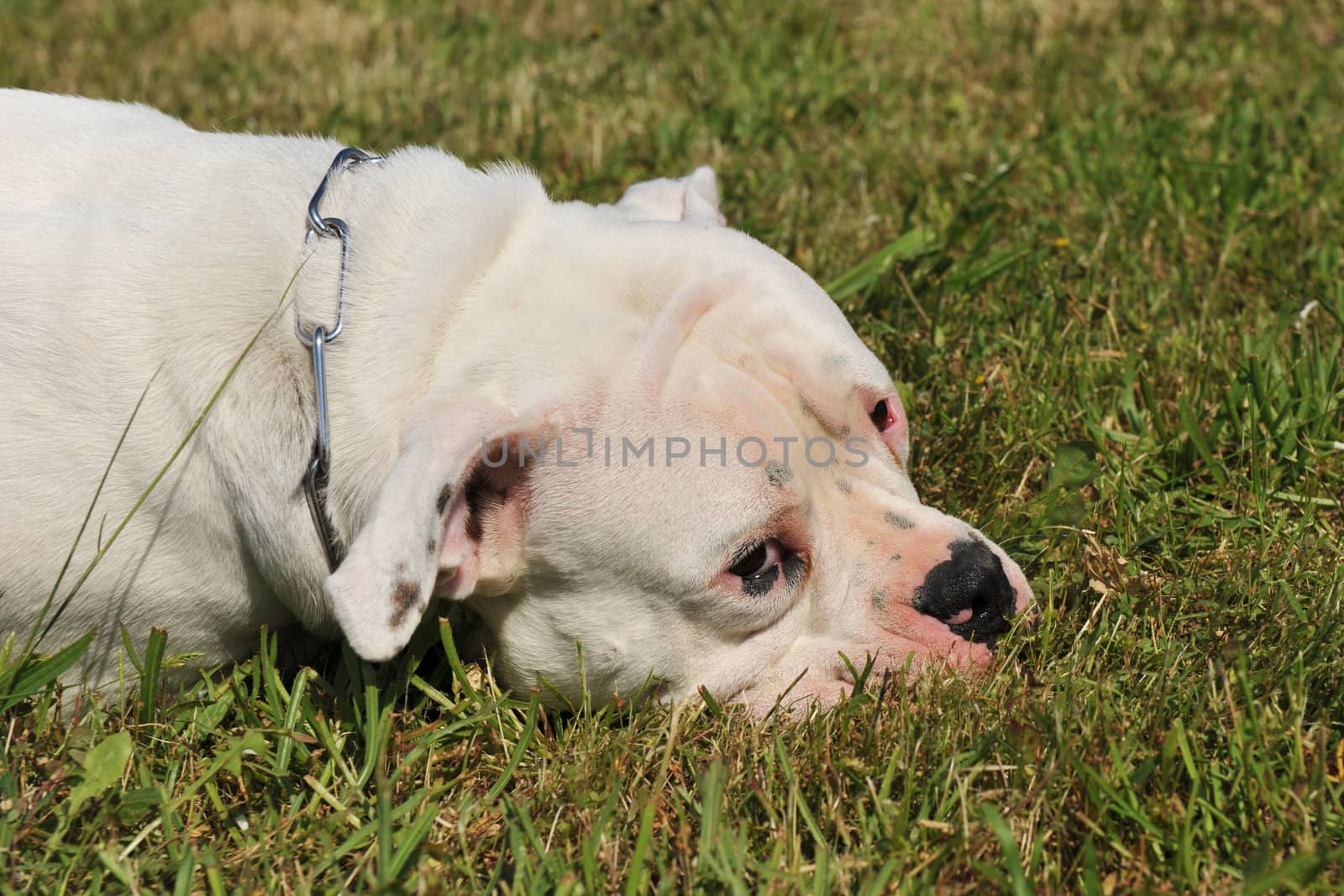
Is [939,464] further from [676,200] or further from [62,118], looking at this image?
[62,118]

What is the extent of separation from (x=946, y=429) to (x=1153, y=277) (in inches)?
50.1

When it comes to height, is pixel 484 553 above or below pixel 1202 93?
below

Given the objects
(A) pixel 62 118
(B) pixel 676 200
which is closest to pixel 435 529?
(B) pixel 676 200

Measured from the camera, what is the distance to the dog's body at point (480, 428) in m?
2.76

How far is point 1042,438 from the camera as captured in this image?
13.0ft

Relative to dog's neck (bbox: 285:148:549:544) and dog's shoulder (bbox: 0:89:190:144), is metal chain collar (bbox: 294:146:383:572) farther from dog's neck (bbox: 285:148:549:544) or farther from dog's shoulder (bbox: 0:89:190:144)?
dog's shoulder (bbox: 0:89:190:144)

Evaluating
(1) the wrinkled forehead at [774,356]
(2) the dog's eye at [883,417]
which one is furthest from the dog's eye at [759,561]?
(2) the dog's eye at [883,417]

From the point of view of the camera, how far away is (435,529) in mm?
2512

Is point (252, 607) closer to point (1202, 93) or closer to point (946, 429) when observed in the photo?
point (946, 429)

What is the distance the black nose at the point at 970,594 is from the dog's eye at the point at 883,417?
346mm

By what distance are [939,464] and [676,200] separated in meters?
1.12

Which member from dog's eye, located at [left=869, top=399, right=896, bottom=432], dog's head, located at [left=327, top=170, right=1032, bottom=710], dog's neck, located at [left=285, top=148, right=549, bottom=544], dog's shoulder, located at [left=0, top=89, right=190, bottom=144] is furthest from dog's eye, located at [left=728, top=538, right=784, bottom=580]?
dog's shoulder, located at [left=0, top=89, right=190, bottom=144]

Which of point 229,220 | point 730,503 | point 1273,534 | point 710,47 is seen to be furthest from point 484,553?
point 710,47

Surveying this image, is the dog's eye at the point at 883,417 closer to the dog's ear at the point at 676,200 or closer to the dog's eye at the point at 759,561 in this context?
the dog's eye at the point at 759,561
